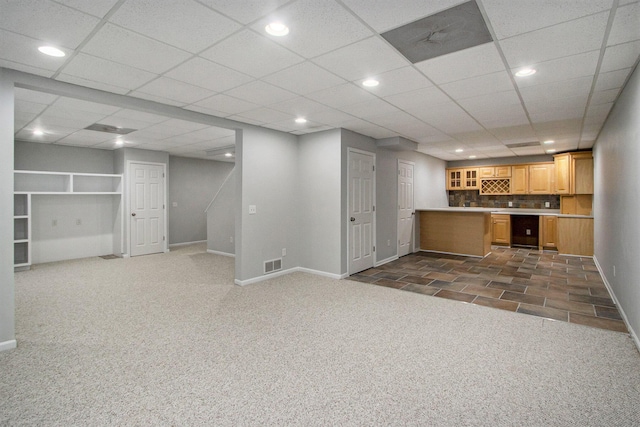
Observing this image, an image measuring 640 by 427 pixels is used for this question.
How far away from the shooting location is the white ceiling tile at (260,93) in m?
3.31

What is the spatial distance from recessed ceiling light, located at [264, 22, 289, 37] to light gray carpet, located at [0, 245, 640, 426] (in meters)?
2.41

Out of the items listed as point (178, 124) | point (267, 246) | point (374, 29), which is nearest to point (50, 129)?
point (178, 124)

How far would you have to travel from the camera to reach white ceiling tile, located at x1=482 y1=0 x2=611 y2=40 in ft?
6.25

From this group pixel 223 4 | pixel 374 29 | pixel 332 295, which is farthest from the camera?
pixel 332 295

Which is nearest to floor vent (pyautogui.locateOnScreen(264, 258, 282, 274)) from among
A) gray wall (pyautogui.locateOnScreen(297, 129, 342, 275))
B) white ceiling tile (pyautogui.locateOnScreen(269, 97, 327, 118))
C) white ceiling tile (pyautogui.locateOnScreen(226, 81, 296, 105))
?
gray wall (pyautogui.locateOnScreen(297, 129, 342, 275))

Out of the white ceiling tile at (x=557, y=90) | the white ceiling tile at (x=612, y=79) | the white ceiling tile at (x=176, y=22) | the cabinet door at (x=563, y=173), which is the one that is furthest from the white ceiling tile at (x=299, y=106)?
the cabinet door at (x=563, y=173)

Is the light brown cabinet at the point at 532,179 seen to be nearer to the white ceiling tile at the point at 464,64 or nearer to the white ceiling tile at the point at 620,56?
the white ceiling tile at the point at 620,56

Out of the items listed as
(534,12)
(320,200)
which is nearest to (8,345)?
(320,200)

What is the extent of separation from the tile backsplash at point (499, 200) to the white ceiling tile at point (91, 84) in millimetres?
8911

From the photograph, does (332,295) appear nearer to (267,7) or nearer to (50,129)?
(267,7)

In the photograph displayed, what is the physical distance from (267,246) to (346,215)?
1.36 meters

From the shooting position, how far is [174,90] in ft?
11.2

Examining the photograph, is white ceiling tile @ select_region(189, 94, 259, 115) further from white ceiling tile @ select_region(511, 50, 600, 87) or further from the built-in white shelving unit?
the built-in white shelving unit

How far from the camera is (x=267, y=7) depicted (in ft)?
6.37
